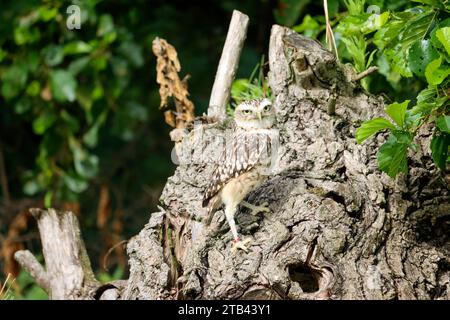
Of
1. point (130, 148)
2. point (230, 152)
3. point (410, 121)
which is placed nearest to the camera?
point (410, 121)

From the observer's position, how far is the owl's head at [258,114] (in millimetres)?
4512

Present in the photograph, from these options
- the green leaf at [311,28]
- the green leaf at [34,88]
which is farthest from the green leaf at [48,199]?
the green leaf at [311,28]

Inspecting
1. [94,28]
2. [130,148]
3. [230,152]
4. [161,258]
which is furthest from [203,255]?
[130,148]

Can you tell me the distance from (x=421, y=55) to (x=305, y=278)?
47.9 inches

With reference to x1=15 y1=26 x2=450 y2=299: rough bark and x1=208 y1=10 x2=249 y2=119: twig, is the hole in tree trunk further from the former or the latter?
x1=208 y1=10 x2=249 y2=119: twig

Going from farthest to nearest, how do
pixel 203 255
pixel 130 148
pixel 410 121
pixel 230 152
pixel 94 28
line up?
pixel 130 148 < pixel 94 28 < pixel 230 152 < pixel 203 255 < pixel 410 121

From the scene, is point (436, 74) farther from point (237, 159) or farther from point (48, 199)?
point (48, 199)

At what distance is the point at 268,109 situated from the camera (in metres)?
4.54

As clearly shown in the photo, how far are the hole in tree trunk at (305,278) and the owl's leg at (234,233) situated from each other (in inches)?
10.1

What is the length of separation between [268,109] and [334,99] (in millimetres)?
372

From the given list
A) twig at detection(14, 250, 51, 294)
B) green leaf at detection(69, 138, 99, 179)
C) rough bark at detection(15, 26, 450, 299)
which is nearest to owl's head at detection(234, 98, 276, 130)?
rough bark at detection(15, 26, 450, 299)

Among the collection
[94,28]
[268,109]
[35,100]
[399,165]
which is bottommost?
[399,165]

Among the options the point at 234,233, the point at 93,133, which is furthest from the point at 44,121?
the point at 234,233
